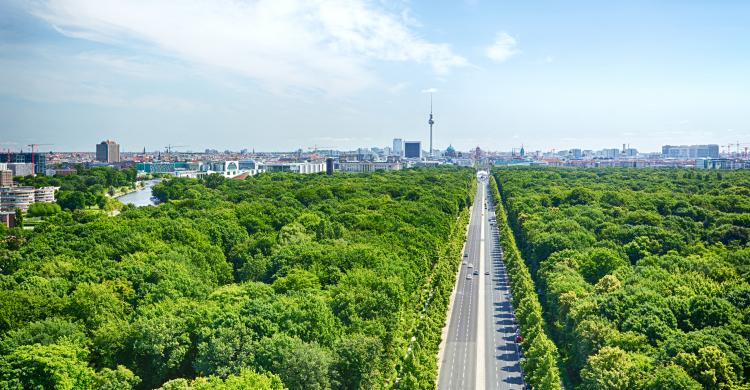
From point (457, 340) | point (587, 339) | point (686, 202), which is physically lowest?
point (457, 340)

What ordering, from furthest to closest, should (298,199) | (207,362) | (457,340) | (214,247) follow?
(298,199)
(214,247)
(457,340)
(207,362)

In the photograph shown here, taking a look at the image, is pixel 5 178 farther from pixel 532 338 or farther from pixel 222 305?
pixel 532 338

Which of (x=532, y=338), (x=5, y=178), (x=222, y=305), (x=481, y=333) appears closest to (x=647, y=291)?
(x=532, y=338)

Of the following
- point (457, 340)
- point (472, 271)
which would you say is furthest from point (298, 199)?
point (457, 340)

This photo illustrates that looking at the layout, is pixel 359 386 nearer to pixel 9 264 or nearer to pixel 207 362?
pixel 207 362

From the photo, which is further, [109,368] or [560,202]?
[560,202]

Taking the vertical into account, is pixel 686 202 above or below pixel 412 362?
above

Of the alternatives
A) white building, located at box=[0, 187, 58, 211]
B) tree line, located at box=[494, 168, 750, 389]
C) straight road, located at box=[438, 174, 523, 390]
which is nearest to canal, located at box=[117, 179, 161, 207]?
white building, located at box=[0, 187, 58, 211]

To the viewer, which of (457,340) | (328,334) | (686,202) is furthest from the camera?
(686,202)
